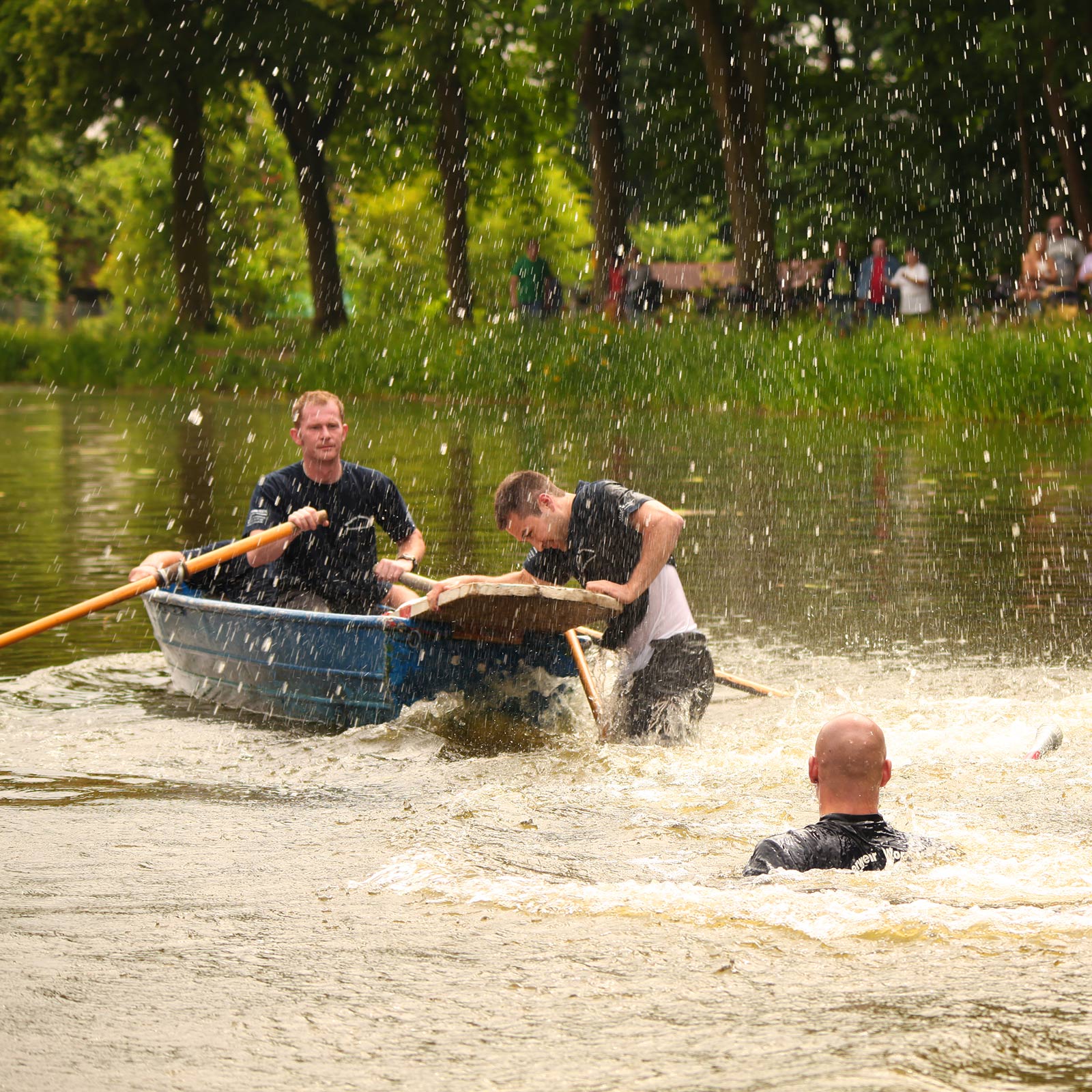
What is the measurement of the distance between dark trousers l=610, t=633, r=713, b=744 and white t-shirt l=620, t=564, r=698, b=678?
1.2 inches

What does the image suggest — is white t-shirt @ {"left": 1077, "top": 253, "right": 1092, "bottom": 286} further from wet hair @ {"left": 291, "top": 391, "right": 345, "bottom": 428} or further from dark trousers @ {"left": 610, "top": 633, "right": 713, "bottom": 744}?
dark trousers @ {"left": 610, "top": 633, "right": 713, "bottom": 744}

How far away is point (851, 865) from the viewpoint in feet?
17.7

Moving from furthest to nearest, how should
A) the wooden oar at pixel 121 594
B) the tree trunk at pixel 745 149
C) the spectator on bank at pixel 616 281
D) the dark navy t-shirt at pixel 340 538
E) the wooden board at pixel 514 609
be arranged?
the spectator on bank at pixel 616 281 < the tree trunk at pixel 745 149 < the dark navy t-shirt at pixel 340 538 < the wooden oar at pixel 121 594 < the wooden board at pixel 514 609

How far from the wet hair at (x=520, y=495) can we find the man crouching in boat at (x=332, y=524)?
179 centimetres

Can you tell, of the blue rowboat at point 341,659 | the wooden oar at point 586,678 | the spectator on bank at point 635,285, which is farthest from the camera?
the spectator on bank at point 635,285

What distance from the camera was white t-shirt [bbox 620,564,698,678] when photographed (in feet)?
26.8

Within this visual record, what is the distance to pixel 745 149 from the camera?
29219mm

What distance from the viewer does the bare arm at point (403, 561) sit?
9461mm

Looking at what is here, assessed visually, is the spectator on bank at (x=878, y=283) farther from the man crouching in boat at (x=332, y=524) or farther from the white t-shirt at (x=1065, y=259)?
the man crouching in boat at (x=332, y=524)

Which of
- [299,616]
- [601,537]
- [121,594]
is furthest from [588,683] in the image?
[121,594]

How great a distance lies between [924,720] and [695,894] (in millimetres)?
3093

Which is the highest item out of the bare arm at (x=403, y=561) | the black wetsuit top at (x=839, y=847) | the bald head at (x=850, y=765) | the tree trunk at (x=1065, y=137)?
the tree trunk at (x=1065, y=137)

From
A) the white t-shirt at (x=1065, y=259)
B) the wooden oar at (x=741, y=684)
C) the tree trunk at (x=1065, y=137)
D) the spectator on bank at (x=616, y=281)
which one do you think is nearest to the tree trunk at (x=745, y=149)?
the spectator on bank at (x=616, y=281)

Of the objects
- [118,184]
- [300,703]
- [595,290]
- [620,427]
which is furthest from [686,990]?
[118,184]
